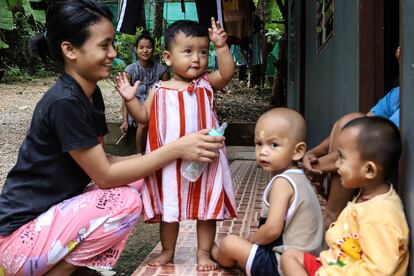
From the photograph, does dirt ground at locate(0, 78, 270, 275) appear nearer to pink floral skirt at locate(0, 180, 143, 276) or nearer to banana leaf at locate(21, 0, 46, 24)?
pink floral skirt at locate(0, 180, 143, 276)

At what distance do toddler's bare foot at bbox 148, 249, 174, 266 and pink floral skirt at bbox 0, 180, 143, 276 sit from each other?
0.95 feet

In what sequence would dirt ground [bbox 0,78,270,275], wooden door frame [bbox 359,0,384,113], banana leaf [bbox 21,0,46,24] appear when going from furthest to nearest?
1. banana leaf [bbox 21,0,46,24]
2. dirt ground [bbox 0,78,270,275]
3. wooden door frame [bbox 359,0,384,113]

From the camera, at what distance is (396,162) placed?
1.88 metres

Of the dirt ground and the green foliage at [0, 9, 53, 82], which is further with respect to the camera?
the green foliage at [0, 9, 53, 82]

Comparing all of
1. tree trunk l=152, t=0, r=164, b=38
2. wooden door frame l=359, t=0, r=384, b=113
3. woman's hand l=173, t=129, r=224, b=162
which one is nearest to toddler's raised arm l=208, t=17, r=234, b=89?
woman's hand l=173, t=129, r=224, b=162

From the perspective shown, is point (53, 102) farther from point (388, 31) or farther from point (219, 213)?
point (388, 31)

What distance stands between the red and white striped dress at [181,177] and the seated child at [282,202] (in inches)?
11.3

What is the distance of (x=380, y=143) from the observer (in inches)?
72.0

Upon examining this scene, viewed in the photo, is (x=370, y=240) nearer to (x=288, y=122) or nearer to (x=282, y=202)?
(x=282, y=202)

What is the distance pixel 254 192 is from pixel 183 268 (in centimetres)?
230

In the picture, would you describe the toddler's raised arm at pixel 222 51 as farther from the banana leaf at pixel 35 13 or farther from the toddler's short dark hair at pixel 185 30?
the banana leaf at pixel 35 13

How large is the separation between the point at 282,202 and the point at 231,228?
4.34ft

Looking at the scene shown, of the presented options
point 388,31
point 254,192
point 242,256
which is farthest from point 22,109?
point 242,256

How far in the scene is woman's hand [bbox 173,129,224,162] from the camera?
229cm
